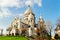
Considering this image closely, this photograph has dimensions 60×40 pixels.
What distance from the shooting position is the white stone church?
75713 mm

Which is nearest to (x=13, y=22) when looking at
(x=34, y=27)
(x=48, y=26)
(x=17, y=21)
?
(x=17, y=21)

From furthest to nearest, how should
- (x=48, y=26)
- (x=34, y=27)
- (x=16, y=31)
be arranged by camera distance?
(x=34, y=27) < (x=16, y=31) < (x=48, y=26)

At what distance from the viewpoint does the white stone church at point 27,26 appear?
7571 centimetres

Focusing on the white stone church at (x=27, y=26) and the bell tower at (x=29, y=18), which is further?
the bell tower at (x=29, y=18)

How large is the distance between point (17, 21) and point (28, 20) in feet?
16.9

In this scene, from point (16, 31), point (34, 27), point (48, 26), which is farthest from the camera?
point (34, 27)

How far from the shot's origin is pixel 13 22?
84438 mm

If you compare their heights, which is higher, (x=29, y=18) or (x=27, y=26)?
(x=29, y=18)

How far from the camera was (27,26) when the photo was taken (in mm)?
80625

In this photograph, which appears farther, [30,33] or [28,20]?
[28,20]

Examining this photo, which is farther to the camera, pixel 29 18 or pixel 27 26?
pixel 29 18

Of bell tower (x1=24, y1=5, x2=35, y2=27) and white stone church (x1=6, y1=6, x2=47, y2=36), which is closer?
white stone church (x1=6, y1=6, x2=47, y2=36)

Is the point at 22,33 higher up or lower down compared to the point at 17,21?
lower down

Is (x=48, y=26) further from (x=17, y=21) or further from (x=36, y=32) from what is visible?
(x=17, y=21)
